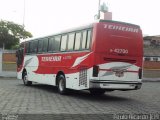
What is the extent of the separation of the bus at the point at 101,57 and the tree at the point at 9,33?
237ft

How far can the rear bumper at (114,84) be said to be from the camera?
14930mm

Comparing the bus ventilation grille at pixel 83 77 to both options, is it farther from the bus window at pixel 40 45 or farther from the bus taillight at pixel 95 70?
the bus window at pixel 40 45

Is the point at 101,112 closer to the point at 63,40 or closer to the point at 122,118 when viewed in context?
the point at 122,118

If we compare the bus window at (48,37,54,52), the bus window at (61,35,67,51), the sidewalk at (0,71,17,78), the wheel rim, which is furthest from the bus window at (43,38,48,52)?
the sidewalk at (0,71,17,78)

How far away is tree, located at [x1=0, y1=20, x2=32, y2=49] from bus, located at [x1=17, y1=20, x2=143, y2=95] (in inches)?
2843

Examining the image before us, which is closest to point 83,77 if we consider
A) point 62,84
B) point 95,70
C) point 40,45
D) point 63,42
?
point 95,70

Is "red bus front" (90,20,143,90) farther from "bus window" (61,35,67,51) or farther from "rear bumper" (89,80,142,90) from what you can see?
"bus window" (61,35,67,51)

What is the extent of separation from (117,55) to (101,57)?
0.79 meters

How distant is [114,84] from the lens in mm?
15359

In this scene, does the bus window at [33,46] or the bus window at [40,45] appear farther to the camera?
the bus window at [33,46]

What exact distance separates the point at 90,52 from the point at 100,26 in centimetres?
111

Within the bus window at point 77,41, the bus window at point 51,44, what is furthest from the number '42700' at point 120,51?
the bus window at point 51,44

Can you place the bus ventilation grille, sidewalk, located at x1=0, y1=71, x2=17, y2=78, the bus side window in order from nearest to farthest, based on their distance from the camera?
the bus ventilation grille → the bus side window → sidewalk, located at x1=0, y1=71, x2=17, y2=78

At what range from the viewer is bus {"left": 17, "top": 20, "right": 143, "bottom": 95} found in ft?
49.4
